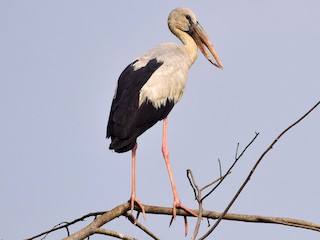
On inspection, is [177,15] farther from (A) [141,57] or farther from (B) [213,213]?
(B) [213,213]

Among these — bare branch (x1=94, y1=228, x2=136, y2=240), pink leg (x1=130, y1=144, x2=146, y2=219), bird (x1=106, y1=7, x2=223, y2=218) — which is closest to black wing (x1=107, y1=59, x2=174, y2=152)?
bird (x1=106, y1=7, x2=223, y2=218)

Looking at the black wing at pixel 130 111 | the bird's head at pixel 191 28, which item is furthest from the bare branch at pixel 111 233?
the bird's head at pixel 191 28

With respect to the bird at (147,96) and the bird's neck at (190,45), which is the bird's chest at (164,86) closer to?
the bird at (147,96)

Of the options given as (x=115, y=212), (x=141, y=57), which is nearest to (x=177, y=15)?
(x=141, y=57)

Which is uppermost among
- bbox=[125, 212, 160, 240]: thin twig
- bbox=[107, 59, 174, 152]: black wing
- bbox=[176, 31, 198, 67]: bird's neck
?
bbox=[176, 31, 198, 67]: bird's neck

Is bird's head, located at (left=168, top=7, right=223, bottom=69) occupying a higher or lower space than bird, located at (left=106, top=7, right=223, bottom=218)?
higher

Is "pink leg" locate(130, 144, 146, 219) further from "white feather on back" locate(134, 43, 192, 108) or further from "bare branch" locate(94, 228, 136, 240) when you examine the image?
"bare branch" locate(94, 228, 136, 240)

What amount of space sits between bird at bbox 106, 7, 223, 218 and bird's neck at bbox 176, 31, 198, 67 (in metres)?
0.02

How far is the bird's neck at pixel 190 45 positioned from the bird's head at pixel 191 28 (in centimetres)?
9

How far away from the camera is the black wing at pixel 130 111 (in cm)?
823

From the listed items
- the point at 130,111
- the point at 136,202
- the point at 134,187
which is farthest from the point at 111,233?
the point at 130,111

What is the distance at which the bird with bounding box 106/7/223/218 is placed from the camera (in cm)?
830

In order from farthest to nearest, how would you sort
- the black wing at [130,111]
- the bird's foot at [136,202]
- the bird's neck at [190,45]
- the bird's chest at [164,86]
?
the bird's neck at [190,45] < the bird's chest at [164,86] < the black wing at [130,111] < the bird's foot at [136,202]

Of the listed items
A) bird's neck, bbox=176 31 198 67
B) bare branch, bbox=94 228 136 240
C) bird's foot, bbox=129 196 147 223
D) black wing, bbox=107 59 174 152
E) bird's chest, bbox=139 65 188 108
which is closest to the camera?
bare branch, bbox=94 228 136 240
